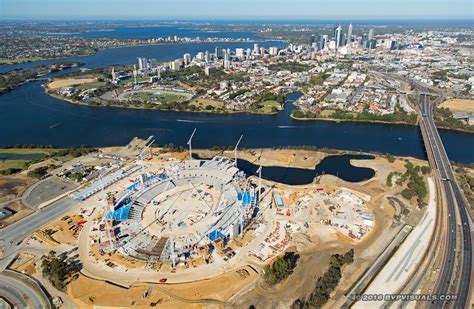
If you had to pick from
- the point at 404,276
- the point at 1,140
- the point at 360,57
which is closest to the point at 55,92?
the point at 1,140

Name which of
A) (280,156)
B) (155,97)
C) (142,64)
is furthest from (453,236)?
(142,64)

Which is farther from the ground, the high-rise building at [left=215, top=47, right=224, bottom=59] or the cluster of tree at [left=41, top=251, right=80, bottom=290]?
the high-rise building at [left=215, top=47, right=224, bottom=59]

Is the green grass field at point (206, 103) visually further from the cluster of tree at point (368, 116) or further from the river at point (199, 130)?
the cluster of tree at point (368, 116)

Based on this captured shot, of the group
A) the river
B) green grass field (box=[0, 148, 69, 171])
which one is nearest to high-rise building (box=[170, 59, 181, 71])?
the river

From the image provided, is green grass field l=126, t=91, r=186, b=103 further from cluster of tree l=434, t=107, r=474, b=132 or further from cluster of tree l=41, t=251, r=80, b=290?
cluster of tree l=41, t=251, r=80, b=290

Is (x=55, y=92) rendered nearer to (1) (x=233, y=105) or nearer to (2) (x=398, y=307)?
(1) (x=233, y=105)

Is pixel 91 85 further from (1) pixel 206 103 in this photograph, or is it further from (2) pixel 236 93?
(2) pixel 236 93
